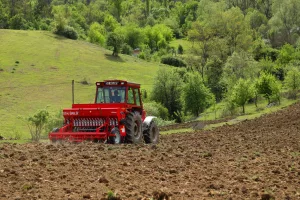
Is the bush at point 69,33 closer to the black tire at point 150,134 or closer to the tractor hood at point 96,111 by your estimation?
the black tire at point 150,134

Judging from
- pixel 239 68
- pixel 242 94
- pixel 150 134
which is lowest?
pixel 150 134

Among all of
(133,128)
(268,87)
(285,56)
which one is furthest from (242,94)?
(285,56)

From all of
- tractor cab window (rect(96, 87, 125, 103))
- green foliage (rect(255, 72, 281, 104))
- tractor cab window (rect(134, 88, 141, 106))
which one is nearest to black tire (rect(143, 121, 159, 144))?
tractor cab window (rect(134, 88, 141, 106))

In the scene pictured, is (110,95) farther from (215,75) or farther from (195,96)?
(215,75)

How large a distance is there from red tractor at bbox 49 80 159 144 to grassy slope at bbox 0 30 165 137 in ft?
97.4

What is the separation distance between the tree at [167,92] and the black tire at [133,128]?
49202 millimetres

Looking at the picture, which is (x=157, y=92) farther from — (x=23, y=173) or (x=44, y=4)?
(x=44, y=4)

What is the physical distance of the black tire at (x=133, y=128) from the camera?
1917 centimetres

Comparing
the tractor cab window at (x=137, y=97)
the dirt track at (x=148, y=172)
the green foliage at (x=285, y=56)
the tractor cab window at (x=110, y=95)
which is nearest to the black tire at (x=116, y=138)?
the dirt track at (x=148, y=172)

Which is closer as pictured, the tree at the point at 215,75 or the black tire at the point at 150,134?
the black tire at the point at 150,134

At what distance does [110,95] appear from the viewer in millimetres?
20703

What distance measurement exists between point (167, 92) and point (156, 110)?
994cm

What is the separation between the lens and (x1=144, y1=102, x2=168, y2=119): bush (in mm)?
59688

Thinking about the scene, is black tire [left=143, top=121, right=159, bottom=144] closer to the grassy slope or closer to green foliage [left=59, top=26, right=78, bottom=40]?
the grassy slope
